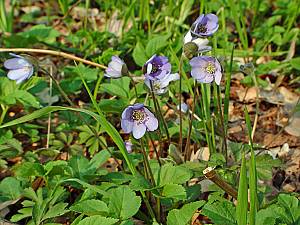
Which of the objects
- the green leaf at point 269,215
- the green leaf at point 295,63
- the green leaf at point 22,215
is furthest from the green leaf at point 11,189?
the green leaf at point 295,63

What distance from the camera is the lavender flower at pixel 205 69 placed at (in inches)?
77.5

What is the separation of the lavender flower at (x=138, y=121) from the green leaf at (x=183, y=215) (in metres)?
0.27

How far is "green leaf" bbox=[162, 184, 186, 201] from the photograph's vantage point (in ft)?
6.35

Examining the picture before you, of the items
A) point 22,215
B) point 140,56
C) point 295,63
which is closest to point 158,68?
point 22,215

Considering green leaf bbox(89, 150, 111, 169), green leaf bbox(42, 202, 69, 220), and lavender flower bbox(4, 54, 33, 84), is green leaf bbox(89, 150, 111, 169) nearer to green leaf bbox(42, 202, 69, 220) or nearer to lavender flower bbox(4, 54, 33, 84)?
green leaf bbox(42, 202, 69, 220)

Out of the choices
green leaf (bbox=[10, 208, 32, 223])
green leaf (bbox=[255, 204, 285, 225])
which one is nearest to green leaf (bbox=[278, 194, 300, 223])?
green leaf (bbox=[255, 204, 285, 225])

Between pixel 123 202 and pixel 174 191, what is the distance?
17 centimetres

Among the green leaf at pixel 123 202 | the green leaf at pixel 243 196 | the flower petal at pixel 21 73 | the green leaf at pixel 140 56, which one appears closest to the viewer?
the green leaf at pixel 243 196

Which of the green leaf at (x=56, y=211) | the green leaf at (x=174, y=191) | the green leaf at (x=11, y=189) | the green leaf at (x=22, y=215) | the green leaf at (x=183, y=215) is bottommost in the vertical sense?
the green leaf at (x=22, y=215)

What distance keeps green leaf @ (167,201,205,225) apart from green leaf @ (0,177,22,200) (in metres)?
0.64

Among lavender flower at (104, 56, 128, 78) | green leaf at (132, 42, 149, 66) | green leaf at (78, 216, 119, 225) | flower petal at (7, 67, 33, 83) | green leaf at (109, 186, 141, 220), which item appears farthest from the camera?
green leaf at (132, 42, 149, 66)

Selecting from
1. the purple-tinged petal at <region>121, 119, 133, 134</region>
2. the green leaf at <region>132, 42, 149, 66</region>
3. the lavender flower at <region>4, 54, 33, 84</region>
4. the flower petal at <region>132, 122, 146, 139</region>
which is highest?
the lavender flower at <region>4, 54, 33, 84</region>

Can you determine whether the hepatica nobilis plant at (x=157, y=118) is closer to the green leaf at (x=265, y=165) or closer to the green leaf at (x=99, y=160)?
the green leaf at (x=99, y=160)

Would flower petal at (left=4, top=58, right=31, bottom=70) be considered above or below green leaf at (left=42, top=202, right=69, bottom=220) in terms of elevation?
above
